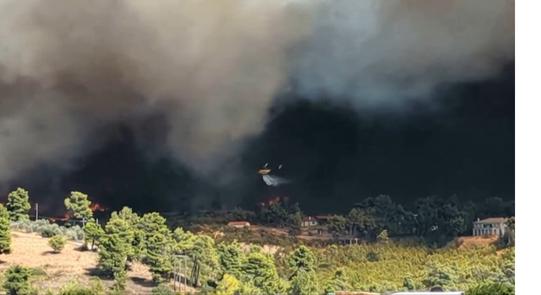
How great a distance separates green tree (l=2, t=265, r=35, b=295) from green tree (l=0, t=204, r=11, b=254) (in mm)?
236

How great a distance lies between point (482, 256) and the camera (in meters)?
9.88

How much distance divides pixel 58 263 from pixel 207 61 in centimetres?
233

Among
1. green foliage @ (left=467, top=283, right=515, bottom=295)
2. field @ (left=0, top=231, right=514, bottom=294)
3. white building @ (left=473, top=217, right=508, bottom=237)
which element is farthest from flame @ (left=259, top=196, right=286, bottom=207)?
green foliage @ (left=467, top=283, right=515, bottom=295)

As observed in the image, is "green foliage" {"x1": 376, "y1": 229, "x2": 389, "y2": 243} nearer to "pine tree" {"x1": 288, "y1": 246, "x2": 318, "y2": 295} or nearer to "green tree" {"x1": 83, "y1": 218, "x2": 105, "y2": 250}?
"pine tree" {"x1": 288, "y1": 246, "x2": 318, "y2": 295}

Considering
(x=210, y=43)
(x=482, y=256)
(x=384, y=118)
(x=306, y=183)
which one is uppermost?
(x=210, y=43)

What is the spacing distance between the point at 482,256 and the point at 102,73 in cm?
403

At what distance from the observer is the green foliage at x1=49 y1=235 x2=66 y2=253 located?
934 centimetres

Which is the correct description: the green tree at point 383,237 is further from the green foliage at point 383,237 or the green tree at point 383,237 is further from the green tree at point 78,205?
the green tree at point 78,205

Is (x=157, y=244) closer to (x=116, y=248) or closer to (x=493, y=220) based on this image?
(x=116, y=248)

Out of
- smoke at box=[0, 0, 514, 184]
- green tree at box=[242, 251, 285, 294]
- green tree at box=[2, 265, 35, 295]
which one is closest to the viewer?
green tree at box=[2, 265, 35, 295]

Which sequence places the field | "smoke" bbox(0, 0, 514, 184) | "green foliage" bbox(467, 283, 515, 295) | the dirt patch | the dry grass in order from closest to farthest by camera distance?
"green foliage" bbox(467, 283, 515, 295)
the dry grass
"smoke" bbox(0, 0, 514, 184)
the field
the dirt patch

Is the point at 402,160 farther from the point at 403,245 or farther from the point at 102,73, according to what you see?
the point at 102,73

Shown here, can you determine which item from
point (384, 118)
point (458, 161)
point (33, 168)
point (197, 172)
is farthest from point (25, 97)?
point (458, 161)
